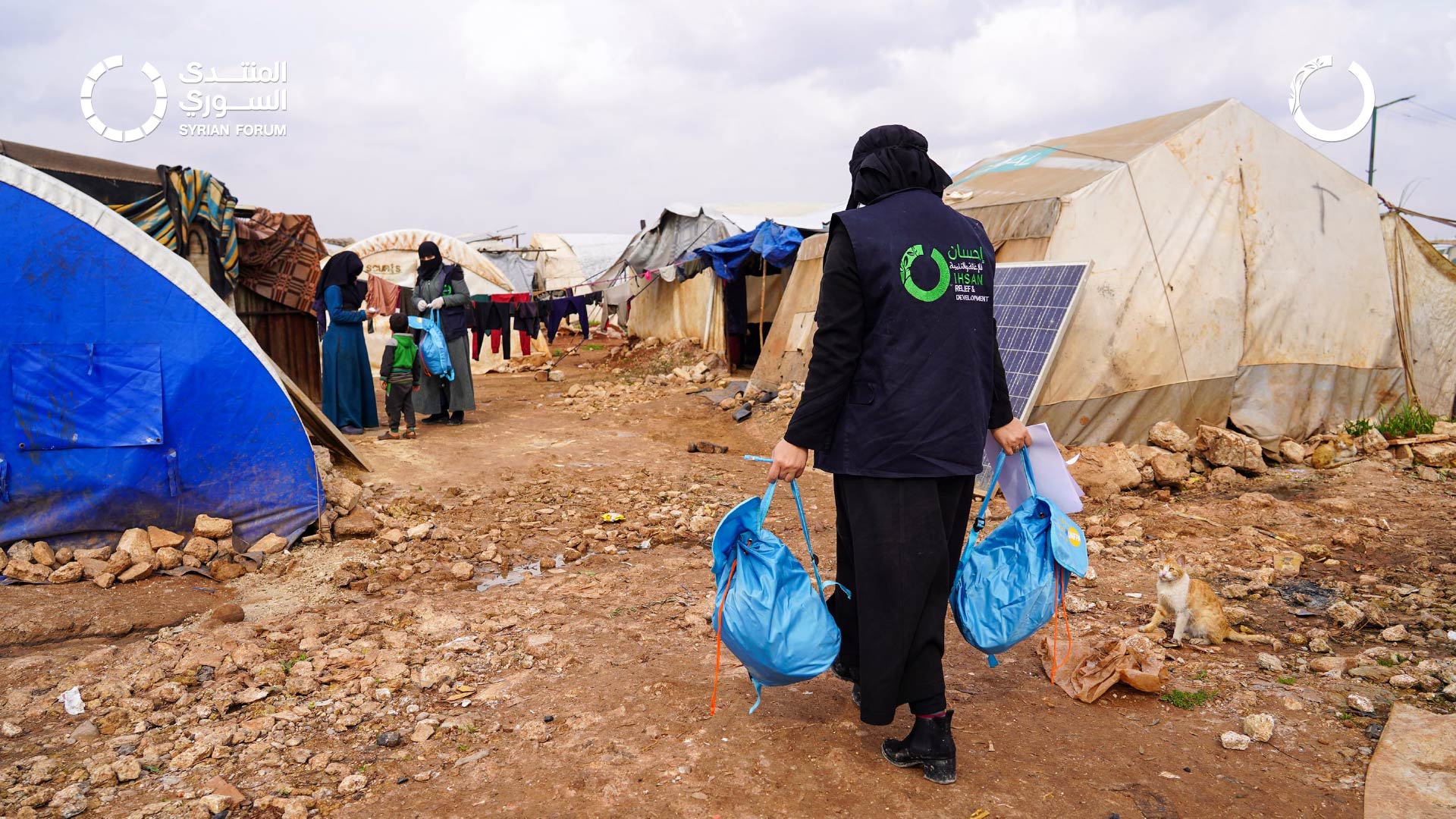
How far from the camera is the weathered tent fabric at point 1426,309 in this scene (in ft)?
25.5

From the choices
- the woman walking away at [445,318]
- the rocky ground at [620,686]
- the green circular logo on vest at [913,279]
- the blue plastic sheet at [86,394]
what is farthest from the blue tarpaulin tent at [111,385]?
the woman walking away at [445,318]

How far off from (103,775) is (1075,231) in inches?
273

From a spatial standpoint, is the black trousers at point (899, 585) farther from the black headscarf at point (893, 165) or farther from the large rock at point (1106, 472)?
the large rock at point (1106, 472)

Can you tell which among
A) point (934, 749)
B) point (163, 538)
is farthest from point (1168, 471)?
point (163, 538)

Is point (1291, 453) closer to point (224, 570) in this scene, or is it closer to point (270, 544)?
point (270, 544)

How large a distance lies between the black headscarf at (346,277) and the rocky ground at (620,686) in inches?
135

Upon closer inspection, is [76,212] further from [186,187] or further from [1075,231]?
[1075,231]

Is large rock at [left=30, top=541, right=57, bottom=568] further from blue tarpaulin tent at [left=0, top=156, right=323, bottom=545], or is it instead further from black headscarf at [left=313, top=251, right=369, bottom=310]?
black headscarf at [left=313, top=251, right=369, bottom=310]

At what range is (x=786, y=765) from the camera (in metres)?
2.53

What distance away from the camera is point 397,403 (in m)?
8.28

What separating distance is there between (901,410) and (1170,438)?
498 cm

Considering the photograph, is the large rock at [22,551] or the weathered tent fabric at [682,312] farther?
the weathered tent fabric at [682,312]

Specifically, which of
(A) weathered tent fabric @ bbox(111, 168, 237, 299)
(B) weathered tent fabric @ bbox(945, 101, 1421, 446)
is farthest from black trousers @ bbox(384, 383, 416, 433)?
(B) weathered tent fabric @ bbox(945, 101, 1421, 446)

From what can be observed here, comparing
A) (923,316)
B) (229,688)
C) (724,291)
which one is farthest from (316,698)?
(724,291)
